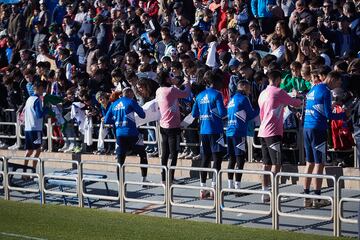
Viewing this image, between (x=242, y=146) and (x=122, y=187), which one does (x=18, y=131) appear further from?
(x=242, y=146)

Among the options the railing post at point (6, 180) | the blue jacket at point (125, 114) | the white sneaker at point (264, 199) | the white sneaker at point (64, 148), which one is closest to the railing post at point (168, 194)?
the white sneaker at point (264, 199)

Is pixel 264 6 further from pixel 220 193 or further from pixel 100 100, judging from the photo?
pixel 220 193

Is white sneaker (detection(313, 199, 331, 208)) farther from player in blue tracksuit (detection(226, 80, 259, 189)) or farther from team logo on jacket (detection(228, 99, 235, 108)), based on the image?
team logo on jacket (detection(228, 99, 235, 108))

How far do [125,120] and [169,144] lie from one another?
0.97 metres

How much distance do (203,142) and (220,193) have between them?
2874mm

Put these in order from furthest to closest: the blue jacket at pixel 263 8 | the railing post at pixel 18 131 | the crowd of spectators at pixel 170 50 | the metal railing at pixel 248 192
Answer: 1. the railing post at pixel 18 131
2. the blue jacket at pixel 263 8
3. the crowd of spectators at pixel 170 50
4. the metal railing at pixel 248 192

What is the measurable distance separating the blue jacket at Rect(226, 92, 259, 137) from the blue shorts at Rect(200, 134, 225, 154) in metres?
0.33

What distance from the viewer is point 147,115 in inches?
884

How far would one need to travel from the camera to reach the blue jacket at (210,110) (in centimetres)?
2049

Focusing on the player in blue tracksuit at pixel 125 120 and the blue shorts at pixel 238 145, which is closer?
the blue shorts at pixel 238 145

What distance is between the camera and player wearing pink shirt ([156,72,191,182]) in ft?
71.1

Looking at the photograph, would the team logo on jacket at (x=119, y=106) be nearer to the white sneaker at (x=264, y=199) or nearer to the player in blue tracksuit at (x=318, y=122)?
the white sneaker at (x=264, y=199)

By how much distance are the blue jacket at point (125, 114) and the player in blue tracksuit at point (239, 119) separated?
7.42 feet

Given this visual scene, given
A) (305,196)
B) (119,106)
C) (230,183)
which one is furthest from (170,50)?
(305,196)
